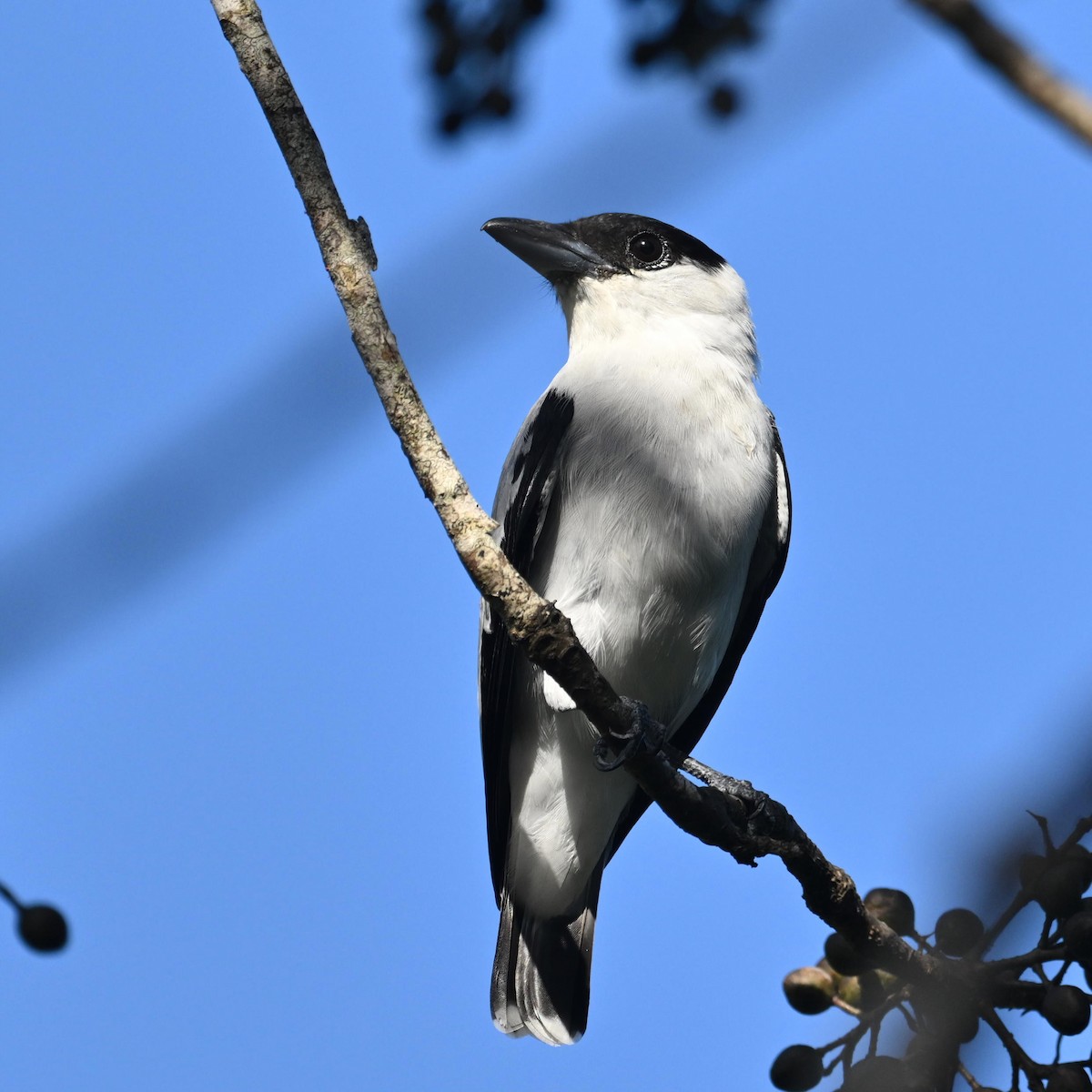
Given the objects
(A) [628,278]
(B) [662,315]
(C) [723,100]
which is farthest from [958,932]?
(A) [628,278]

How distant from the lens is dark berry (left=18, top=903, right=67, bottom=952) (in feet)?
8.30

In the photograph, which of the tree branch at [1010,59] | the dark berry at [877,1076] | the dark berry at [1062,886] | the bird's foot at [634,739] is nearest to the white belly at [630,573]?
the bird's foot at [634,739]

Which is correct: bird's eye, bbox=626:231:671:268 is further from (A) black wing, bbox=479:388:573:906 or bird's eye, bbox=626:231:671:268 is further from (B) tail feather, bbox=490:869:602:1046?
(B) tail feather, bbox=490:869:602:1046

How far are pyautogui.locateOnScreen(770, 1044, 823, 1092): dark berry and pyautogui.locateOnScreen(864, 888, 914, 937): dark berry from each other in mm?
484

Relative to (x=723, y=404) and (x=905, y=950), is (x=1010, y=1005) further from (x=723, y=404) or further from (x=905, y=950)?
(x=723, y=404)

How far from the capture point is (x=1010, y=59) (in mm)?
1135

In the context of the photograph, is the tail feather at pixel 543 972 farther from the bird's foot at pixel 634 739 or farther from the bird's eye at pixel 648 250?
the bird's eye at pixel 648 250

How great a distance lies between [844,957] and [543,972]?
2.11 meters

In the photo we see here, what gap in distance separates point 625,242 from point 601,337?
2.01 feet

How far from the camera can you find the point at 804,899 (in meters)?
4.04

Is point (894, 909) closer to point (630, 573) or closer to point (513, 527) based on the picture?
point (630, 573)

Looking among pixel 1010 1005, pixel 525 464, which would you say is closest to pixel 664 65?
pixel 525 464

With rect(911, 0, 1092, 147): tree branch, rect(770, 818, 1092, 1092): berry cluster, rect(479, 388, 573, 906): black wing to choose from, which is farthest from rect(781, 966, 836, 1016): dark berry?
rect(911, 0, 1092, 147): tree branch

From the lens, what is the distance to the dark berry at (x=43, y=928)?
253cm
